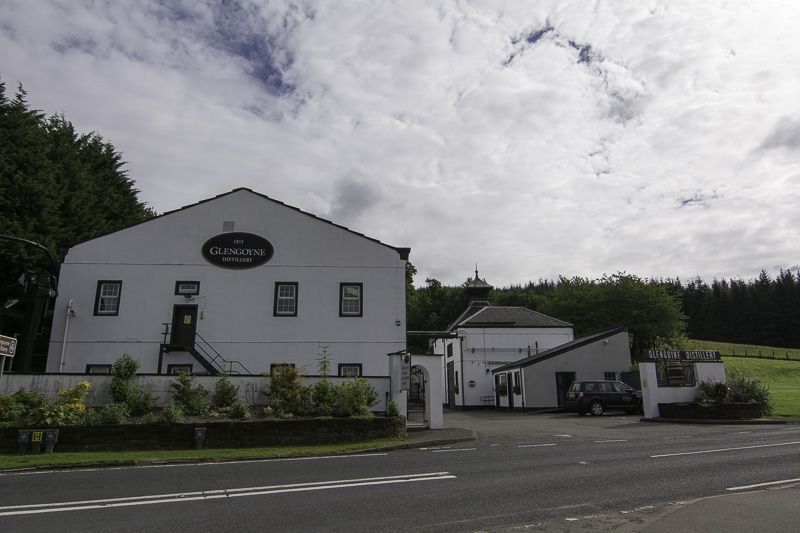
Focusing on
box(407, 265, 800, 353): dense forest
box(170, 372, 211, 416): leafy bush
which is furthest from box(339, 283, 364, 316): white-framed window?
box(407, 265, 800, 353): dense forest

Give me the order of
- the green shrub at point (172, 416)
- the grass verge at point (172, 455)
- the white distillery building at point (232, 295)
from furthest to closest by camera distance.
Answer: the white distillery building at point (232, 295) < the green shrub at point (172, 416) < the grass verge at point (172, 455)

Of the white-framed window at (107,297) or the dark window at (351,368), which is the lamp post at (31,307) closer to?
the white-framed window at (107,297)

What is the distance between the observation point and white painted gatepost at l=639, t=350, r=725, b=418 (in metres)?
23.2

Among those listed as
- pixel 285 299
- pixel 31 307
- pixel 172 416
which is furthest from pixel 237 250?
pixel 172 416

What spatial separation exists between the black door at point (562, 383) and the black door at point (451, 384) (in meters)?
10.5

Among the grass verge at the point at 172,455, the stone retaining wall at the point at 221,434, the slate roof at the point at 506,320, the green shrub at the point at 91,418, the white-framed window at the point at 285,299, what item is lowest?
the grass verge at the point at 172,455

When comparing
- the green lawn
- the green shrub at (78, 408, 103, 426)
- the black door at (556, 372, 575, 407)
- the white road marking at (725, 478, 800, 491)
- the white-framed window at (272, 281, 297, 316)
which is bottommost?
the white road marking at (725, 478, 800, 491)

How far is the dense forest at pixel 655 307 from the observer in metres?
53.8

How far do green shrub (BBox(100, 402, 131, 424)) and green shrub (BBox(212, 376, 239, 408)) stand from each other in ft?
8.37

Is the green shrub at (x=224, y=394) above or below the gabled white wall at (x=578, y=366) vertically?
below

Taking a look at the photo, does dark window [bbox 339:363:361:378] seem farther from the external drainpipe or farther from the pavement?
the pavement

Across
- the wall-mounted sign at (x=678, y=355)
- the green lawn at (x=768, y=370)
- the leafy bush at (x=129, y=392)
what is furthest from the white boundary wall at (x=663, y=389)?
the green lawn at (x=768, y=370)

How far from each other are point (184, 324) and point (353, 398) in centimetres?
1064

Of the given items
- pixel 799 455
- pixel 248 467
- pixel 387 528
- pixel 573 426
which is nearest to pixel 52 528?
pixel 387 528
